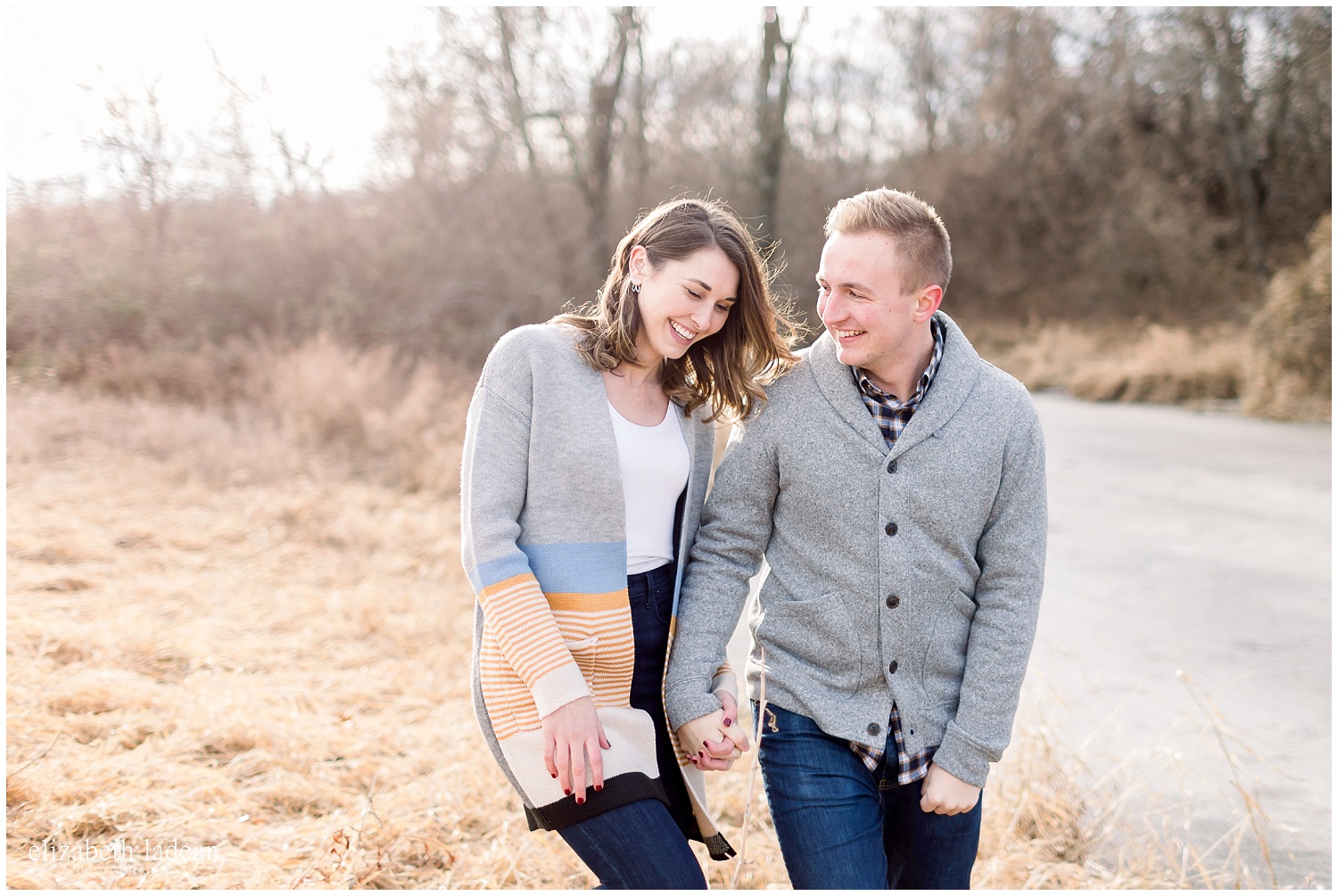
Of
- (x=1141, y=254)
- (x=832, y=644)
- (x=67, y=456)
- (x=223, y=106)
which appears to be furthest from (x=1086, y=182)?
(x=832, y=644)

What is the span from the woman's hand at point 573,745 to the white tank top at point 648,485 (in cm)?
36

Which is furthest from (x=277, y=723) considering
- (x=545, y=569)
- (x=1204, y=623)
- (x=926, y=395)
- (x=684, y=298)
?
(x=1204, y=623)

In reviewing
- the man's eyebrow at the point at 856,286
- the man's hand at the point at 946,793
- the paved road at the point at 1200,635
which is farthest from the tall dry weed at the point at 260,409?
the man's hand at the point at 946,793

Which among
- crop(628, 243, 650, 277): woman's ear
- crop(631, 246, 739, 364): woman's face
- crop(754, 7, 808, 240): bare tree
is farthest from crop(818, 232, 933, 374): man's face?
crop(754, 7, 808, 240): bare tree

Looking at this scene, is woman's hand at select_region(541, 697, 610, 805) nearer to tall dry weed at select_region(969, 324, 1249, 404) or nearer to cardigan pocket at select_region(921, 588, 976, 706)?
cardigan pocket at select_region(921, 588, 976, 706)

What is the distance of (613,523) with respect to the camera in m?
2.05

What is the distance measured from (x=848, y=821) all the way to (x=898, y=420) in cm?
92

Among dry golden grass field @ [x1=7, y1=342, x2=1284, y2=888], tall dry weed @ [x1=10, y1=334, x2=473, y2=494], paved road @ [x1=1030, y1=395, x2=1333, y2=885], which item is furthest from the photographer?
tall dry weed @ [x1=10, y1=334, x2=473, y2=494]

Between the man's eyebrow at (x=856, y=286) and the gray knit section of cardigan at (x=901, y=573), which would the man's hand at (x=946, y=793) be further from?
the man's eyebrow at (x=856, y=286)

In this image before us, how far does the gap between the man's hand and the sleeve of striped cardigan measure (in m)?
0.80

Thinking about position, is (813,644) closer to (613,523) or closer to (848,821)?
(848,821)

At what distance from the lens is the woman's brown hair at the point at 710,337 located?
2195 millimetres

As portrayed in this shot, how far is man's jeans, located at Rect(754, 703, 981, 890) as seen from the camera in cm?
198

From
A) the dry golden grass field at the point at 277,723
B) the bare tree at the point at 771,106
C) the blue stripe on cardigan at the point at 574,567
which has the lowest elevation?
the dry golden grass field at the point at 277,723
